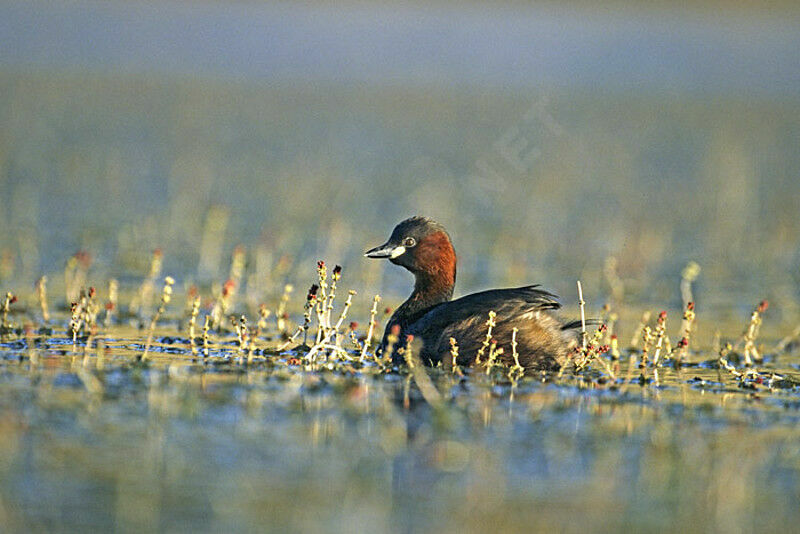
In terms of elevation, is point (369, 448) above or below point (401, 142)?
below

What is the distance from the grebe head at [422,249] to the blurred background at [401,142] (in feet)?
5.36

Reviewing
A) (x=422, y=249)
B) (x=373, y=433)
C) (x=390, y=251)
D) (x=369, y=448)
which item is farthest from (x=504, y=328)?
(x=369, y=448)

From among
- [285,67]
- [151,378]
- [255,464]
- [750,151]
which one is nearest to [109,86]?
[285,67]

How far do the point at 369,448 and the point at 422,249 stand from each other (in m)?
3.85

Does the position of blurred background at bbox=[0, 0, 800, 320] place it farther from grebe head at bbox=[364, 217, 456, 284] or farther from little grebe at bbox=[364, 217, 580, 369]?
little grebe at bbox=[364, 217, 580, 369]

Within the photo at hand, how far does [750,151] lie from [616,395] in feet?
51.9

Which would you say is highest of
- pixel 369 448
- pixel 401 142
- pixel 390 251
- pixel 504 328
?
pixel 401 142

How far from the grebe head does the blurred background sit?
5.36ft

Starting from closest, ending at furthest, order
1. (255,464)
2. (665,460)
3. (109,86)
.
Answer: (255,464)
(665,460)
(109,86)

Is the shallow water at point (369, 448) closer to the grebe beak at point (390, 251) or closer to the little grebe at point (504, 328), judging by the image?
the little grebe at point (504, 328)

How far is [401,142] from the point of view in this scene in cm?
2338

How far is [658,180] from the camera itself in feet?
68.3

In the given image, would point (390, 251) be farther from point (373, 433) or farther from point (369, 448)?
point (369, 448)

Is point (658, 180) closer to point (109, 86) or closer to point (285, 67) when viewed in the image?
point (109, 86)
